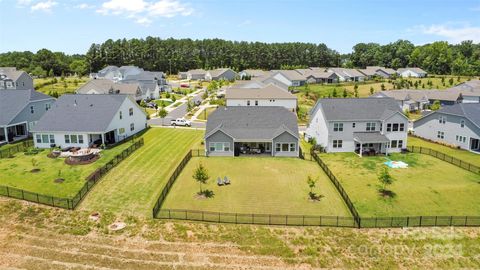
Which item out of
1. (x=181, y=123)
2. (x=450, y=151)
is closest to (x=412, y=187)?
(x=450, y=151)

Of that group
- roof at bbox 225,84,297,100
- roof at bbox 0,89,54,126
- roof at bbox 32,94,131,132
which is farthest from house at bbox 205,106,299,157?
roof at bbox 0,89,54,126

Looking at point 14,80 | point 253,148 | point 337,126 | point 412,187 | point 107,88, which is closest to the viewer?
point 412,187

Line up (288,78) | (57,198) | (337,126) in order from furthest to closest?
(288,78) → (337,126) → (57,198)

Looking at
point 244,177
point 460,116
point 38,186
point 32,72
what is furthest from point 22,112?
point 32,72

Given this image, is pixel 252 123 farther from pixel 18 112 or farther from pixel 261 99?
pixel 18 112

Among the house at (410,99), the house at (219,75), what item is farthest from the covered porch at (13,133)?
the house at (219,75)

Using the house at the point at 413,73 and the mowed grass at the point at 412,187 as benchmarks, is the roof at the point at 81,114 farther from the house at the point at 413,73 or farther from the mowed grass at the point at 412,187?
the house at the point at 413,73

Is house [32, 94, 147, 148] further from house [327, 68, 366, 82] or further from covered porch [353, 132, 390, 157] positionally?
house [327, 68, 366, 82]

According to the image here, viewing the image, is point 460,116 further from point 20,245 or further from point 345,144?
point 20,245
